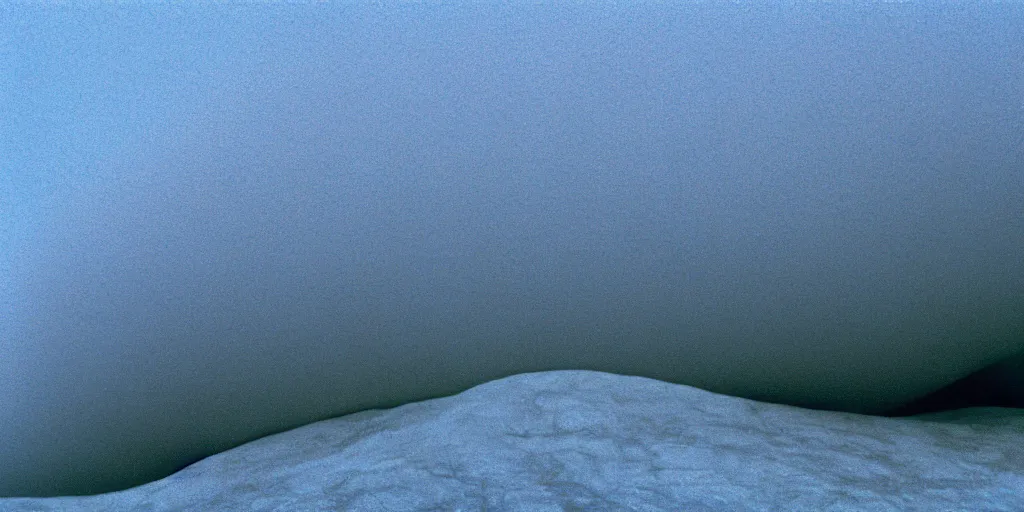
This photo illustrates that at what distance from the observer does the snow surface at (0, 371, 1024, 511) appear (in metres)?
1.36

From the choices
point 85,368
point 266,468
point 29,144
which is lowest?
point 266,468

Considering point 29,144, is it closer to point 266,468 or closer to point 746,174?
point 266,468

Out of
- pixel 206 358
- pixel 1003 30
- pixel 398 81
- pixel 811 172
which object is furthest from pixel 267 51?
pixel 1003 30

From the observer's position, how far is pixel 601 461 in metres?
1.48

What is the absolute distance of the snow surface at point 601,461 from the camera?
1364 millimetres

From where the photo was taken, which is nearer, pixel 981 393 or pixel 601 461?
pixel 601 461

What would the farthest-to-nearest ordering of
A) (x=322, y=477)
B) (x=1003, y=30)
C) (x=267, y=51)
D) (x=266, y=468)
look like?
(x=1003, y=30), (x=267, y=51), (x=266, y=468), (x=322, y=477)

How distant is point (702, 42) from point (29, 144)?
1.97 meters

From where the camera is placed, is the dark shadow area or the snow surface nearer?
the snow surface

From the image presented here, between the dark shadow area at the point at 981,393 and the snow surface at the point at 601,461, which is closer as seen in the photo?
the snow surface at the point at 601,461

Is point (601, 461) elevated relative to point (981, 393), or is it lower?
elevated

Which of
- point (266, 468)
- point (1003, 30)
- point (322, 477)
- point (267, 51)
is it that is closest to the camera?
point (322, 477)

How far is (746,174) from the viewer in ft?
7.24

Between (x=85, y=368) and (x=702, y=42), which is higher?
(x=702, y=42)
